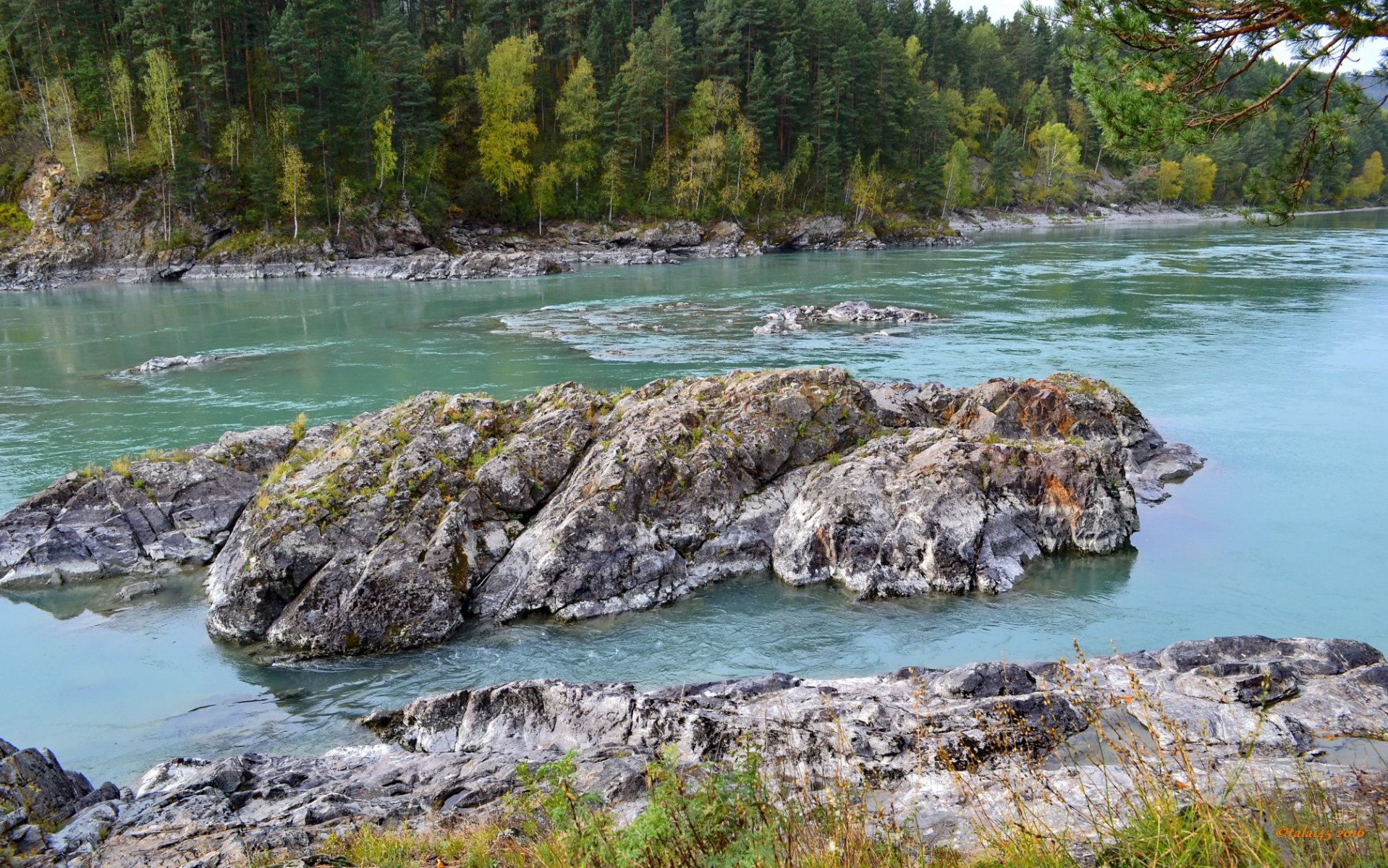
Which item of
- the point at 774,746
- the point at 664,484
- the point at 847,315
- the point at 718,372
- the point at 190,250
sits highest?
the point at 190,250

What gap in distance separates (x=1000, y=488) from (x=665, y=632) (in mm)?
6908

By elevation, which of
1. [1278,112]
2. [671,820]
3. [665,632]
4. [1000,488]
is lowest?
[665,632]

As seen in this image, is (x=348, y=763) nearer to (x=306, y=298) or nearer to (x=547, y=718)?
(x=547, y=718)

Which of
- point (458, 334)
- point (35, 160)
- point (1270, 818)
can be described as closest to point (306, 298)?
point (458, 334)

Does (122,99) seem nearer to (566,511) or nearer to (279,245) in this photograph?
(279,245)

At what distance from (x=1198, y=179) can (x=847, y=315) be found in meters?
108

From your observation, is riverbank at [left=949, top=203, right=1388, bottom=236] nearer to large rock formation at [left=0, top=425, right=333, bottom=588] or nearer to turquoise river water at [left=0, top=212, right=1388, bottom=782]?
turquoise river water at [left=0, top=212, right=1388, bottom=782]

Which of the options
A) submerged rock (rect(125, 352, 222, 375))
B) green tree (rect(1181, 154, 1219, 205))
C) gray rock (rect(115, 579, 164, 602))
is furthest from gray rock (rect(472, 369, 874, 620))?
green tree (rect(1181, 154, 1219, 205))

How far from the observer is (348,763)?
9.56 m

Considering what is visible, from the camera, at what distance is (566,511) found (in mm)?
15312

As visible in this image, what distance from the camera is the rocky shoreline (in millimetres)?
7098

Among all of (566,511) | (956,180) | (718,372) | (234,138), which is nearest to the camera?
(566,511)

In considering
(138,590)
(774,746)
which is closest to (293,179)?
(138,590)

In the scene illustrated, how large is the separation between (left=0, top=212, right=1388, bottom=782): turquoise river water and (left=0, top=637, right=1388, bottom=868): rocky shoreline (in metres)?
1.73
